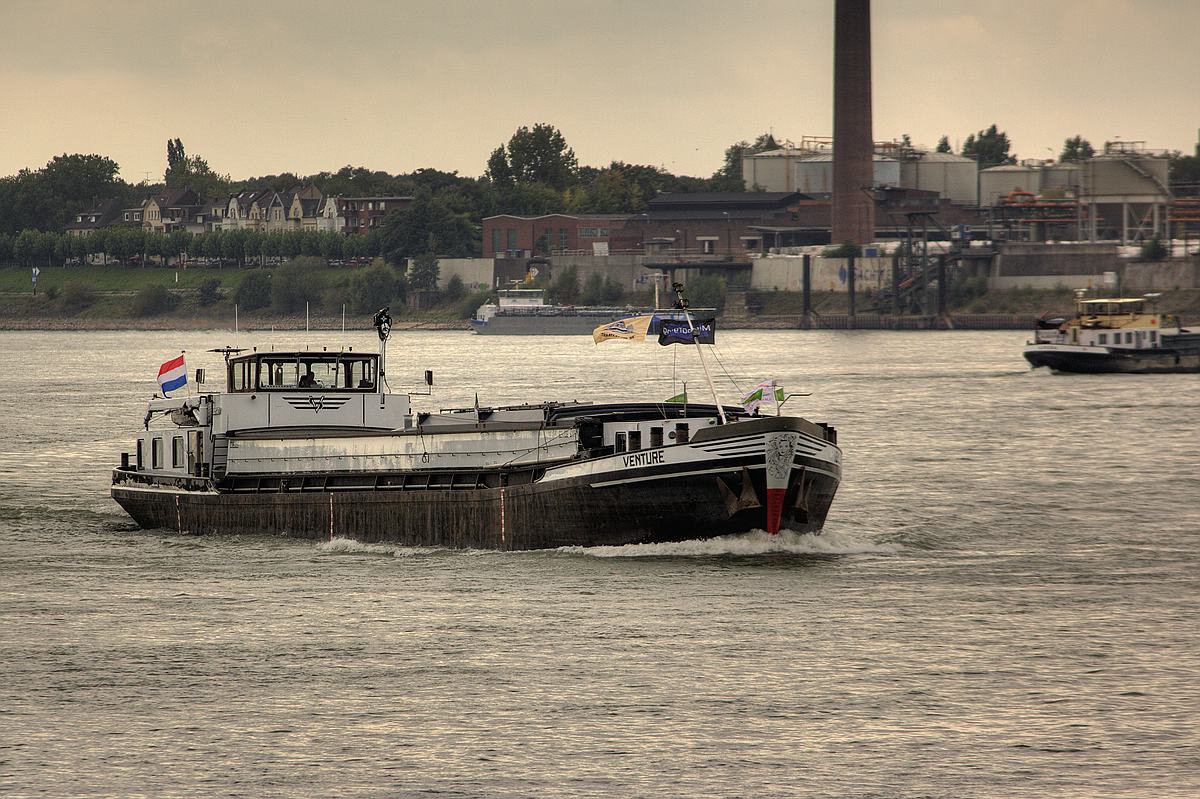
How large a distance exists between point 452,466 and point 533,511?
3149 mm

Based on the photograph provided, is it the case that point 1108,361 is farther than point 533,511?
Yes

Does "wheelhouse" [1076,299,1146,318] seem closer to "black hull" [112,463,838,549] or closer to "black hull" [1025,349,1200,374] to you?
"black hull" [1025,349,1200,374]

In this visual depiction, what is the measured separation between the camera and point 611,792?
24188 mm

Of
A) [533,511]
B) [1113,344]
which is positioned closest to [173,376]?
[533,511]

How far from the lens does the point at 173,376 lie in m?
47.4

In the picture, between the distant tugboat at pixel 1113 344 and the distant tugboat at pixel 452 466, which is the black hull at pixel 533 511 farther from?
the distant tugboat at pixel 1113 344

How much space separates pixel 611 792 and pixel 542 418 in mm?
20972

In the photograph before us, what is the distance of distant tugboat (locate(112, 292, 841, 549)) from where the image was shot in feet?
128

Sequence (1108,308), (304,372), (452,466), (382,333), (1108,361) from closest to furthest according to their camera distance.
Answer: (452,466), (304,372), (382,333), (1108,361), (1108,308)

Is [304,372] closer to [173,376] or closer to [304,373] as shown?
[304,373]

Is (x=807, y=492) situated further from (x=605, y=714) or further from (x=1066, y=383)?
(x=1066, y=383)

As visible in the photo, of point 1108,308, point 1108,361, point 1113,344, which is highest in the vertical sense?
point 1108,308

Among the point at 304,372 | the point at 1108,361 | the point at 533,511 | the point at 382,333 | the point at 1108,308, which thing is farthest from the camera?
the point at 1108,308

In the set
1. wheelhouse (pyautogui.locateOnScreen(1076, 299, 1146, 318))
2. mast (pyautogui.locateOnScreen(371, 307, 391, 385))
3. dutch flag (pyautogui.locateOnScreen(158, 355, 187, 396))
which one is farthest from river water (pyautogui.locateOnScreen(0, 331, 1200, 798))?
wheelhouse (pyautogui.locateOnScreen(1076, 299, 1146, 318))
